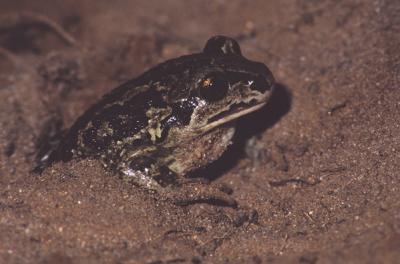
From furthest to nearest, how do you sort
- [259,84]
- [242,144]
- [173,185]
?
[242,144] < [259,84] < [173,185]

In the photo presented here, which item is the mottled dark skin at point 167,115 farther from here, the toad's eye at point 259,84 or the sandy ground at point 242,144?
the sandy ground at point 242,144

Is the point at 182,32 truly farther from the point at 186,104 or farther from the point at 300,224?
the point at 300,224

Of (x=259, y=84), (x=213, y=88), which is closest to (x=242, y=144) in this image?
(x=259, y=84)

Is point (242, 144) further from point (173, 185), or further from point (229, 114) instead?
point (173, 185)

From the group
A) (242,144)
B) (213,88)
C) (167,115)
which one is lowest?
(242,144)

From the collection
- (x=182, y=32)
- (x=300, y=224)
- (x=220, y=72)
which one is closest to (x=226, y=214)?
(x=300, y=224)

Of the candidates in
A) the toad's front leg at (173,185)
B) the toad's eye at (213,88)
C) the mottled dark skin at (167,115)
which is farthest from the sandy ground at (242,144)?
the toad's eye at (213,88)
